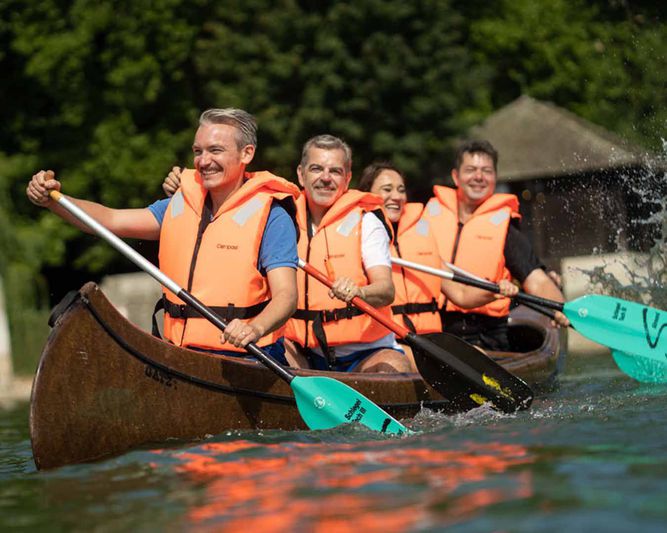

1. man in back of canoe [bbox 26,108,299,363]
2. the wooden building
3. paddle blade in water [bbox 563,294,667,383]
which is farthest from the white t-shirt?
the wooden building

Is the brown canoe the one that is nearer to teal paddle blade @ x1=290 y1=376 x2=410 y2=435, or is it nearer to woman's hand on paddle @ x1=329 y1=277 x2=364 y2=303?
teal paddle blade @ x1=290 y1=376 x2=410 y2=435

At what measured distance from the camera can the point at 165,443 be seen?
16.6 ft

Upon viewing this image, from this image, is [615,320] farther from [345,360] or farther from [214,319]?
[214,319]

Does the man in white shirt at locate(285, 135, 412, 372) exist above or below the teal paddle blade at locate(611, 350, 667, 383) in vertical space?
above

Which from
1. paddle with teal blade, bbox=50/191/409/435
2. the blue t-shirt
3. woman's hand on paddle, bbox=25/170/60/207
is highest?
woman's hand on paddle, bbox=25/170/60/207

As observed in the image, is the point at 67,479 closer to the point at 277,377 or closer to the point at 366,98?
the point at 277,377

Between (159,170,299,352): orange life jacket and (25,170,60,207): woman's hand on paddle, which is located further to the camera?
(159,170,299,352): orange life jacket

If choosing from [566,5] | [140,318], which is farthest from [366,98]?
[566,5]

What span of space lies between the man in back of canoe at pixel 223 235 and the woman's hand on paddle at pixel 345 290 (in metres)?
0.46

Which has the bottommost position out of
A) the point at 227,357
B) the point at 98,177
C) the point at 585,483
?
the point at 585,483

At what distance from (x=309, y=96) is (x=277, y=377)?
1441 centimetres

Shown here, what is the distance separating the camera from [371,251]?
6344mm

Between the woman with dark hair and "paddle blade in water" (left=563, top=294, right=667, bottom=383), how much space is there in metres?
0.45

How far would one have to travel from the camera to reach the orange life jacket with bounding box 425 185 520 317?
8.12 m
